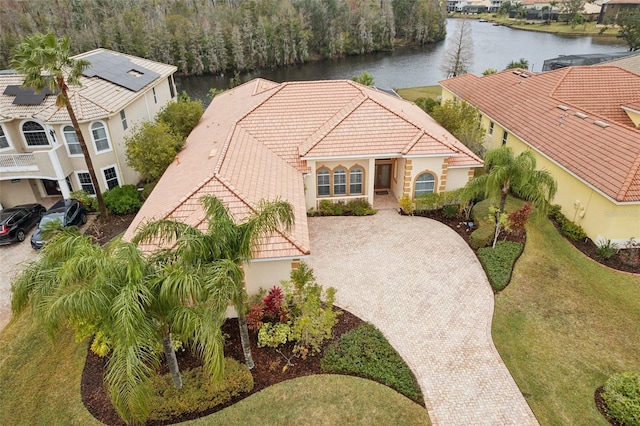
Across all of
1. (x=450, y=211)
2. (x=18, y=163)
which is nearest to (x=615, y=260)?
(x=450, y=211)

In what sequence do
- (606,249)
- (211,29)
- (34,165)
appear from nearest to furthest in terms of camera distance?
(606,249)
(34,165)
(211,29)

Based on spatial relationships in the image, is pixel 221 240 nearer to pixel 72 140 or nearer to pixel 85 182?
pixel 72 140

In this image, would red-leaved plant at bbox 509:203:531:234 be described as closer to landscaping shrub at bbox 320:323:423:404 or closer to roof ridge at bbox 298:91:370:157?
landscaping shrub at bbox 320:323:423:404

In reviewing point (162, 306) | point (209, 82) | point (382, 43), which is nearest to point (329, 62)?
point (382, 43)

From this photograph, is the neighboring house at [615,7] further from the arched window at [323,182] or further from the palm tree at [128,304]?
the palm tree at [128,304]

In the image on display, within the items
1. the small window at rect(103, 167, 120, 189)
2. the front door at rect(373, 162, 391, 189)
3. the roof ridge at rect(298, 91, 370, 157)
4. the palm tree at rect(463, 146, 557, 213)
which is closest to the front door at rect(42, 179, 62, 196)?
the small window at rect(103, 167, 120, 189)
